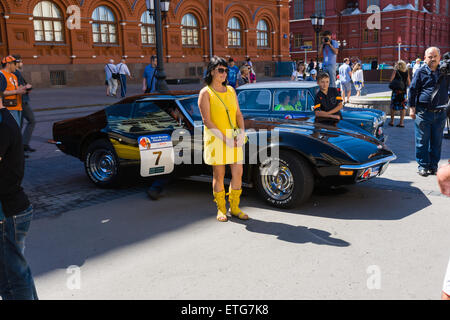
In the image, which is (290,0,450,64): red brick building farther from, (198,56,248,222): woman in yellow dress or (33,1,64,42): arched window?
(198,56,248,222): woman in yellow dress

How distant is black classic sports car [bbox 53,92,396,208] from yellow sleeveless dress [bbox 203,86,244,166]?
0.64 metres

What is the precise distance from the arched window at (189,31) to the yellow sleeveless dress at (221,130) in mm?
30068

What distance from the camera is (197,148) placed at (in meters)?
5.89

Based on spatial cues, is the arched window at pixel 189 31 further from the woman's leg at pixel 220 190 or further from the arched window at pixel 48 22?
the woman's leg at pixel 220 190

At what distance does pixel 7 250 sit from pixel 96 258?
155cm

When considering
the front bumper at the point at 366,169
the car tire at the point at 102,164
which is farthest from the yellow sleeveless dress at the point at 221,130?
the car tire at the point at 102,164

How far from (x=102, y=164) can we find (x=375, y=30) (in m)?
56.7

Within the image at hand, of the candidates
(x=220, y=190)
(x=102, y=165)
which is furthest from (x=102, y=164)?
(x=220, y=190)

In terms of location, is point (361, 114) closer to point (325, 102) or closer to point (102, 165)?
point (325, 102)

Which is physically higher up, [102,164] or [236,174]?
[236,174]

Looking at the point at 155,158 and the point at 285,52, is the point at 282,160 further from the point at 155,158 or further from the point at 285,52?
the point at 285,52

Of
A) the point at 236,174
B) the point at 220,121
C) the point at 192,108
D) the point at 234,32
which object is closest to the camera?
the point at 220,121

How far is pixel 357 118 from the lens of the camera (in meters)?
7.70

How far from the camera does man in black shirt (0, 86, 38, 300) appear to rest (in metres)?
2.61
